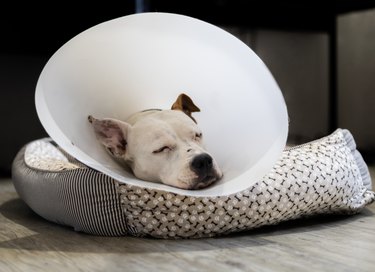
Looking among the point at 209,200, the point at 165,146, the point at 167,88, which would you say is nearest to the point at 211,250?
the point at 209,200

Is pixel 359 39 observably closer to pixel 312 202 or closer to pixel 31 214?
pixel 312 202

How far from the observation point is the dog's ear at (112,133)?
43.5 inches

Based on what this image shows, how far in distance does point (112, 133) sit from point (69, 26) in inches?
59.2

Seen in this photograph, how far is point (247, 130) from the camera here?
1116 millimetres

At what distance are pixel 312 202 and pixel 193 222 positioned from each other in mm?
296

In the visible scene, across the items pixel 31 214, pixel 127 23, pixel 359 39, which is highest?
pixel 359 39

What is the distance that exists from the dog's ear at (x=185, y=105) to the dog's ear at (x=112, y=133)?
0.40 feet

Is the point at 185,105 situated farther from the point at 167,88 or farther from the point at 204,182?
the point at 204,182

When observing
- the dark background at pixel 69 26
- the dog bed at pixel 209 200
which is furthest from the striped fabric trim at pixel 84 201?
the dark background at pixel 69 26

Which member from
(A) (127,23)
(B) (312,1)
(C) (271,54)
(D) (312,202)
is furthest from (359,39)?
(A) (127,23)

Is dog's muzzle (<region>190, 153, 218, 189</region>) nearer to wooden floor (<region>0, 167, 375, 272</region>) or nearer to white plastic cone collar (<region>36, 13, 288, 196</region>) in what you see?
white plastic cone collar (<region>36, 13, 288, 196</region>)

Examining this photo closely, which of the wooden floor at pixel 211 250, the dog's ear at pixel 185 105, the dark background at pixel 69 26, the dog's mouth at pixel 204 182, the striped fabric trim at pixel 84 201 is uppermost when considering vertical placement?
the dark background at pixel 69 26

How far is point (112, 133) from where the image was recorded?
1.14 meters

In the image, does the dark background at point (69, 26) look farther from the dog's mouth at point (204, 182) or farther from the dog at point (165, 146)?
the dog's mouth at point (204, 182)
